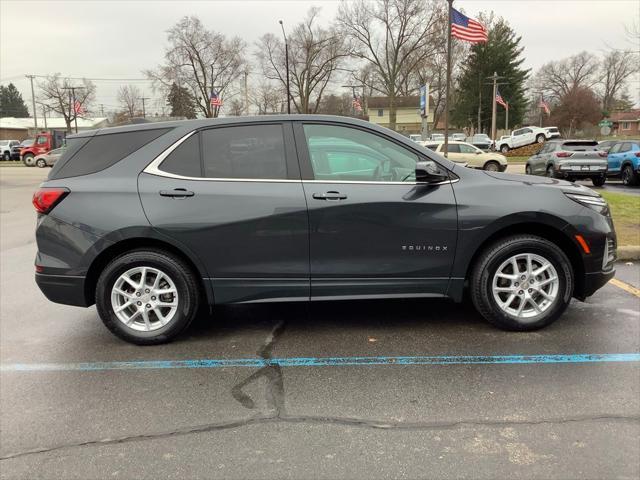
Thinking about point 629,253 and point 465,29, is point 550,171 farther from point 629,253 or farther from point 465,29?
point 629,253

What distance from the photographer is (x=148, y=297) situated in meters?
4.03

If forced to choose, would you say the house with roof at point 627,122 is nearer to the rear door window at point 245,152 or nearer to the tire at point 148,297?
the rear door window at point 245,152

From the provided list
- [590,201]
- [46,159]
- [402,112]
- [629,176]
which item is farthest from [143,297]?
[402,112]

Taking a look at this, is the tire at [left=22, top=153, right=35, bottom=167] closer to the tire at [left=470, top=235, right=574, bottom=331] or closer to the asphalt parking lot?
the asphalt parking lot

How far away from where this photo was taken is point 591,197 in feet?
13.8

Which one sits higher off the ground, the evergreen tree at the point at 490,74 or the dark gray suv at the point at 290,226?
the evergreen tree at the point at 490,74

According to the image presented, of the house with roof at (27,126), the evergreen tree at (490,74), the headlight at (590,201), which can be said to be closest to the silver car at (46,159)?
the headlight at (590,201)

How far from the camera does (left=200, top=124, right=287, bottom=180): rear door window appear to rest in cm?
400

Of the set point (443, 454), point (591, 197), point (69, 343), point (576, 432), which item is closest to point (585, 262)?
point (591, 197)

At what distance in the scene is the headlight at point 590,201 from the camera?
4129 mm

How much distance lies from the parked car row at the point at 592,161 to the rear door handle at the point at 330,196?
15820 millimetres

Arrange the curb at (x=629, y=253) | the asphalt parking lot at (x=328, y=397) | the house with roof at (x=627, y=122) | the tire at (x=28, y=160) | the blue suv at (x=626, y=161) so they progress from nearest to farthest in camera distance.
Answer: the asphalt parking lot at (x=328, y=397), the curb at (x=629, y=253), the blue suv at (x=626, y=161), the tire at (x=28, y=160), the house with roof at (x=627, y=122)

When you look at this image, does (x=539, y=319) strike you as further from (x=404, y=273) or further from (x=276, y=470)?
(x=276, y=470)

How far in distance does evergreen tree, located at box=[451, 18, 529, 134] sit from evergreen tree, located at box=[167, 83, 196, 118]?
33.4 metres
